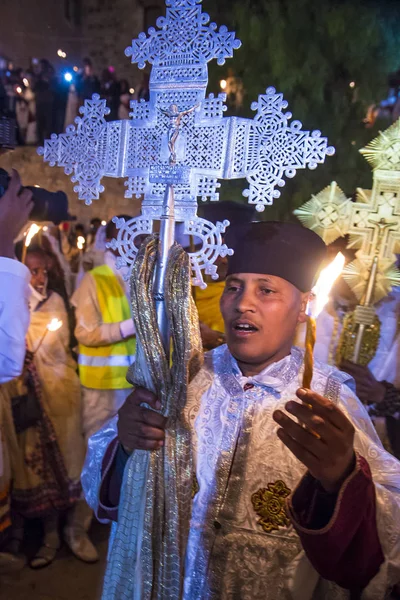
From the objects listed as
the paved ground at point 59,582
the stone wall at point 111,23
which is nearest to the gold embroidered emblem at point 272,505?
the paved ground at point 59,582

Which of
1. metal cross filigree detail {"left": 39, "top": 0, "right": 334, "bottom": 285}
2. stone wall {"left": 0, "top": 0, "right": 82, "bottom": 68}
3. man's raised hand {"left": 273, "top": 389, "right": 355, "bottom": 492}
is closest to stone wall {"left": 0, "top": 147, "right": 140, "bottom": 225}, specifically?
stone wall {"left": 0, "top": 0, "right": 82, "bottom": 68}

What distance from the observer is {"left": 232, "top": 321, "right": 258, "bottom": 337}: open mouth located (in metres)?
1.65

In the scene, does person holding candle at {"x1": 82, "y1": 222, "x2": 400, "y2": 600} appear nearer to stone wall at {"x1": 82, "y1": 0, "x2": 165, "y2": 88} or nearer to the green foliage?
the green foliage

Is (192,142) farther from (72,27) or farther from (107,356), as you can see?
(72,27)

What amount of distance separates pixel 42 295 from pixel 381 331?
2.90 meters

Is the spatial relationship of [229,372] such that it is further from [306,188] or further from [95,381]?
[306,188]

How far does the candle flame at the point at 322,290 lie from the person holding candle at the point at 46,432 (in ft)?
10.5

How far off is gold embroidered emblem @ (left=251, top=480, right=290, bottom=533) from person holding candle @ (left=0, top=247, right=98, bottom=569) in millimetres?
2830

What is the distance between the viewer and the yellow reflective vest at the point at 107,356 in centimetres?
416

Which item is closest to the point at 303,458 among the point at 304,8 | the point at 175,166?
the point at 175,166

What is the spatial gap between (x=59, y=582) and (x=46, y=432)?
118cm

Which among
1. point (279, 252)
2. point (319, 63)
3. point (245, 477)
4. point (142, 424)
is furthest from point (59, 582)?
point (319, 63)

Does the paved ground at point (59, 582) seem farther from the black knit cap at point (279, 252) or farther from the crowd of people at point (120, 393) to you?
the black knit cap at point (279, 252)

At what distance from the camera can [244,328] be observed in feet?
5.45
